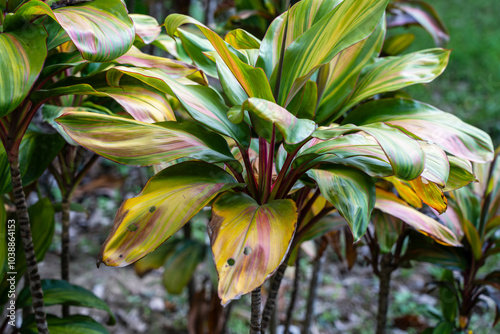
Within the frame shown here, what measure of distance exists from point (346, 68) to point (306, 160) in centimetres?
30

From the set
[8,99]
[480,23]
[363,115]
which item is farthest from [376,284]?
[480,23]

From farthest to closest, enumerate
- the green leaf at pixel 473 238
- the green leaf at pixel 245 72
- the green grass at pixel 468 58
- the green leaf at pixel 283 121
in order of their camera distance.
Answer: the green grass at pixel 468 58, the green leaf at pixel 473 238, the green leaf at pixel 245 72, the green leaf at pixel 283 121

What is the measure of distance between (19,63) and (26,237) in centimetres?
36

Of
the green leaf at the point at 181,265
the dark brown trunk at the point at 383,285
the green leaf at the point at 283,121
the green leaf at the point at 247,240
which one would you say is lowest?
the green leaf at the point at 181,265

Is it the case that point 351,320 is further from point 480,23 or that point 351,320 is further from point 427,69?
point 480,23

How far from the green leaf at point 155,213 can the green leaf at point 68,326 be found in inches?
17.6

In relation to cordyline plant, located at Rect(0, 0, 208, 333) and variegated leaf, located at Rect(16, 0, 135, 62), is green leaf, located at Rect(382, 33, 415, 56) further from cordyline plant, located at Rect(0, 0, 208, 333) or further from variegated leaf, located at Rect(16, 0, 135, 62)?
variegated leaf, located at Rect(16, 0, 135, 62)

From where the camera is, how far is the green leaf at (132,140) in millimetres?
618

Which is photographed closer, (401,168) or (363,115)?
(401,168)

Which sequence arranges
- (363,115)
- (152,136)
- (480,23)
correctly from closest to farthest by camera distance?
(152,136), (363,115), (480,23)

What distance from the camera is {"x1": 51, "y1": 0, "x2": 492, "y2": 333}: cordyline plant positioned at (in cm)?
57

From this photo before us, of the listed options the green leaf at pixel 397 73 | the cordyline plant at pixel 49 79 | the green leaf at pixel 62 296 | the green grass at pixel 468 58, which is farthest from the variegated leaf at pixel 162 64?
the green grass at pixel 468 58

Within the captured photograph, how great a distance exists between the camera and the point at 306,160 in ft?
2.27

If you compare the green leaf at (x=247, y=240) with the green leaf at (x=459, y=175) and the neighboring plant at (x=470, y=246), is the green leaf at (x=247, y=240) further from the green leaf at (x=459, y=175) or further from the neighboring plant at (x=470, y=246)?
the neighboring plant at (x=470, y=246)
